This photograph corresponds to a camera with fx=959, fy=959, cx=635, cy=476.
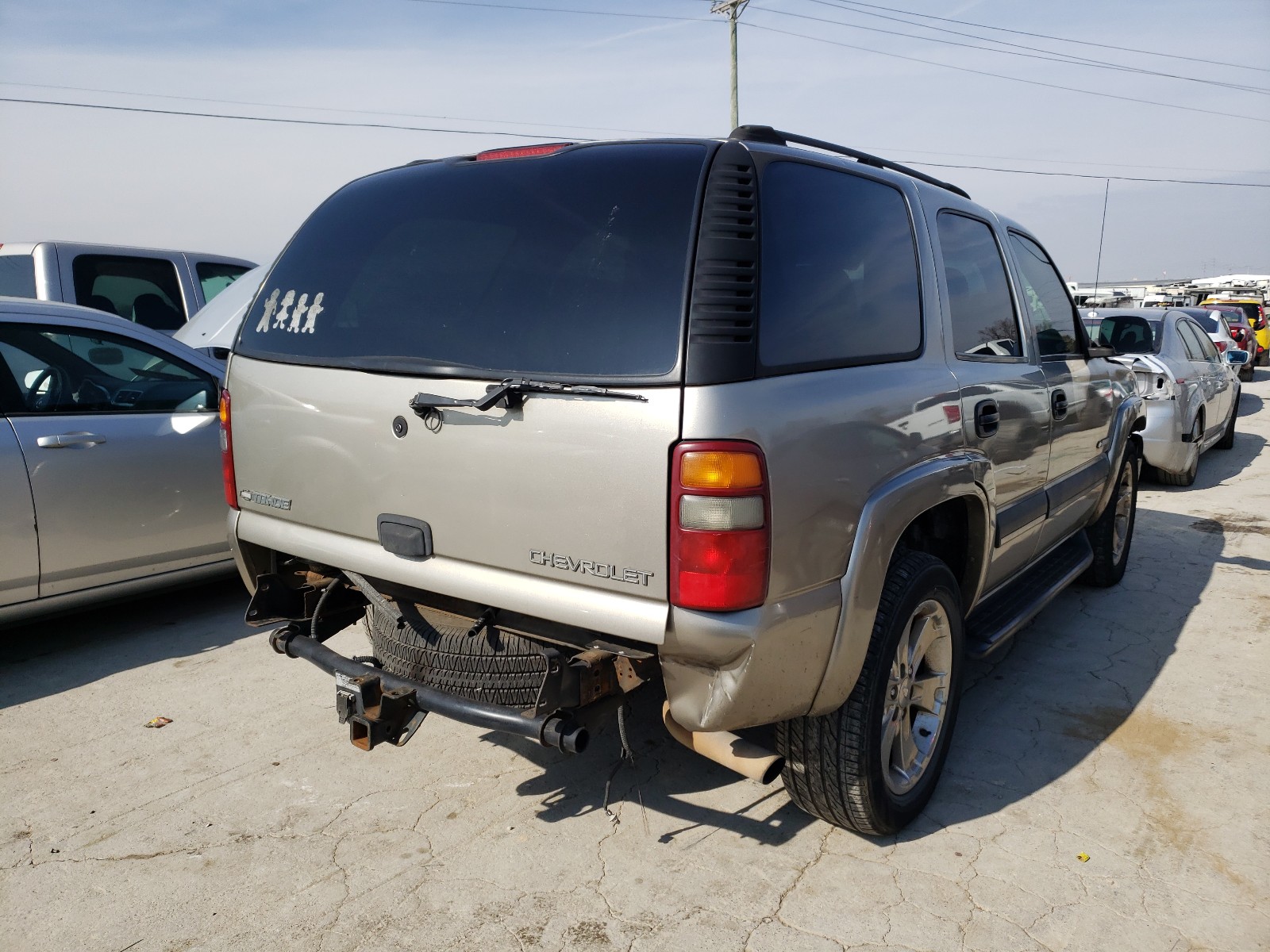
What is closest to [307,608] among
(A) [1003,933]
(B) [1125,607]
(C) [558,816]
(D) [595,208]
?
(C) [558,816]

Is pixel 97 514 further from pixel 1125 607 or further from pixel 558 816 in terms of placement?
pixel 1125 607

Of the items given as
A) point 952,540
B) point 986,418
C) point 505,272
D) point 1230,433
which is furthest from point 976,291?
point 1230,433

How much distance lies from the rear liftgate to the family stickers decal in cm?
81

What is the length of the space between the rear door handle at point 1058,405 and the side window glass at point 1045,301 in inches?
6.9

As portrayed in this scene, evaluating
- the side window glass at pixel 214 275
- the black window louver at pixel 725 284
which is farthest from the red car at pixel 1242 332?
the black window louver at pixel 725 284

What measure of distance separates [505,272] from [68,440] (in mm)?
2796

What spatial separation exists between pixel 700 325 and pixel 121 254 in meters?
6.77

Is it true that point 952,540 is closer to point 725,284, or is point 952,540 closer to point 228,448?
point 725,284

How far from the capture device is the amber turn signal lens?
2.22 m

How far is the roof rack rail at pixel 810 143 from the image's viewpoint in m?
2.71

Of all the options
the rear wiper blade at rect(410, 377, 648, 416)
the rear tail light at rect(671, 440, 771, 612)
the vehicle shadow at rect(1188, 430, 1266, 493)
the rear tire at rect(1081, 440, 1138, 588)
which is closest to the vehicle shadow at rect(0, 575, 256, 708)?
the rear wiper blade at rect(410, 377, 648, 416)

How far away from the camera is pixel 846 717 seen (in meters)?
2.73

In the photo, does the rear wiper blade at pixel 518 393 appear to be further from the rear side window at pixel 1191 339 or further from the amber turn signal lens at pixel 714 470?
the rear side window at pixel 1191 339

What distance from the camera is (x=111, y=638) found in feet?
15.7
